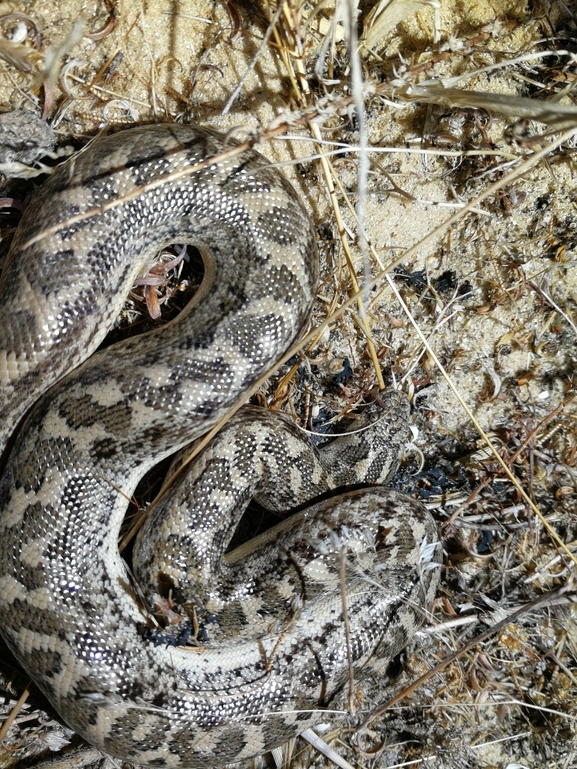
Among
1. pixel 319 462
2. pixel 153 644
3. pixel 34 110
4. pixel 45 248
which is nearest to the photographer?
pixel 45 248

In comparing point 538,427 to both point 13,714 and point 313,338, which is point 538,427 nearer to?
point 313,338

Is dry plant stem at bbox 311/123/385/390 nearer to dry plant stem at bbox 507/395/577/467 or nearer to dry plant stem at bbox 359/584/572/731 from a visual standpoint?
dry plant stem at bbox 507/395/577/467

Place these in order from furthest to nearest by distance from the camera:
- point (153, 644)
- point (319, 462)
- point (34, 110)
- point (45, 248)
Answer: point (319, 462) → point (34, 110) → point (153, 644) → point (45, 248)

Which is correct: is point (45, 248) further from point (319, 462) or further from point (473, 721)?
point (473, 721)

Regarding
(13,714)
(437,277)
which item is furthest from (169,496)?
(437,277)

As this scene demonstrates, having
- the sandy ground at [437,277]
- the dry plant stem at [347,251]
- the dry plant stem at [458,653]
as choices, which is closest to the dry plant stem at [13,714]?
the sandy ground at [437,277]

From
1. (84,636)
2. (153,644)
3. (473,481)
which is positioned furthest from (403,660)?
(84,636)
